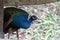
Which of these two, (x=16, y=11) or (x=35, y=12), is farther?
(x=35, y=12)

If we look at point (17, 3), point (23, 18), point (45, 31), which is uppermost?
point (17, 3)

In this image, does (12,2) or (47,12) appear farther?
(47,12)

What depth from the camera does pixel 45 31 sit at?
341 centimetres

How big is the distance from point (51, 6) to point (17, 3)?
2558 mm

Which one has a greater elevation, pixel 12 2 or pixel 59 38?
pixel 12 2

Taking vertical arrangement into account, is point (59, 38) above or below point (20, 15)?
below

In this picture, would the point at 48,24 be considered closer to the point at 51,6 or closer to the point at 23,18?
the point at 51,6

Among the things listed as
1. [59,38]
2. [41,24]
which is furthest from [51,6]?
[59,38]

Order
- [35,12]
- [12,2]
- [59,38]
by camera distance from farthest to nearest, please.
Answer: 1. [35,12]
2. [59,38]
3. [12,2]

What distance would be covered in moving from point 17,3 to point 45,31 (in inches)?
71.2

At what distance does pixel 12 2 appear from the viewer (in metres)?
1.63

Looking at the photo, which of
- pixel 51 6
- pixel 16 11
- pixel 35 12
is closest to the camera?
pixel 16 11

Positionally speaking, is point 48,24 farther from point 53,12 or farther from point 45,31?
point 53,12

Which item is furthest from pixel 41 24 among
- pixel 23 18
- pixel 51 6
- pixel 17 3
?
pixel 17 3
